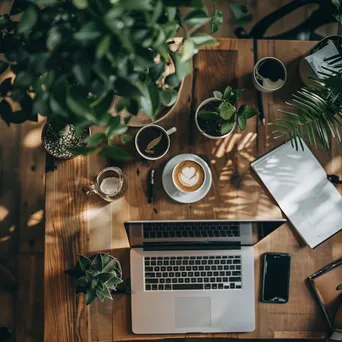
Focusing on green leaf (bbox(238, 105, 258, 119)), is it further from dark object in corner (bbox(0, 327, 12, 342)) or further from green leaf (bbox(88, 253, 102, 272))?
dark object in corner (bbox(0, 327, 12, 342))

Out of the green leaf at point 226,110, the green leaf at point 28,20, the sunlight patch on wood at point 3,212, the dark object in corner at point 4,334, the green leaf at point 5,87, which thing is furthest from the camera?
the sunlight patch on wood at point 3,212

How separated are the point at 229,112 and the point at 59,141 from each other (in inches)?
22.0

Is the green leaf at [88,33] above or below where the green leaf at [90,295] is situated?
above

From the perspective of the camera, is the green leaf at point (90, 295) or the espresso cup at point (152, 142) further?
the espresso cup at point (152, 142)

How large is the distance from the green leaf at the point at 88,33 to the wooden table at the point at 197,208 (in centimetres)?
80

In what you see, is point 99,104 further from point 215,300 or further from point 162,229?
point 215,300

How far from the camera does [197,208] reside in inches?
63.9

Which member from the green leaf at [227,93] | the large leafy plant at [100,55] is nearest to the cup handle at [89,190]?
the green leaf at [227,93]

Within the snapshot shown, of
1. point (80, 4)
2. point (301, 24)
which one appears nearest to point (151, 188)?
point (80, 4)

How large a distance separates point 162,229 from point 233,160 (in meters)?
0.35

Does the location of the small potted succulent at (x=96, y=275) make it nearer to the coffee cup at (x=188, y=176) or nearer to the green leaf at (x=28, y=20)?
the coffee cup at (x=188, y=176)

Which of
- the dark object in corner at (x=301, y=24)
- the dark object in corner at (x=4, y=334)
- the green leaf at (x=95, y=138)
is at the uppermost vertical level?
the dark object in corner at (x=301, y=24)

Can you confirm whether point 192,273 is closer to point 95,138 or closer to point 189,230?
point 189,230

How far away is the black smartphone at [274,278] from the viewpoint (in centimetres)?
162
